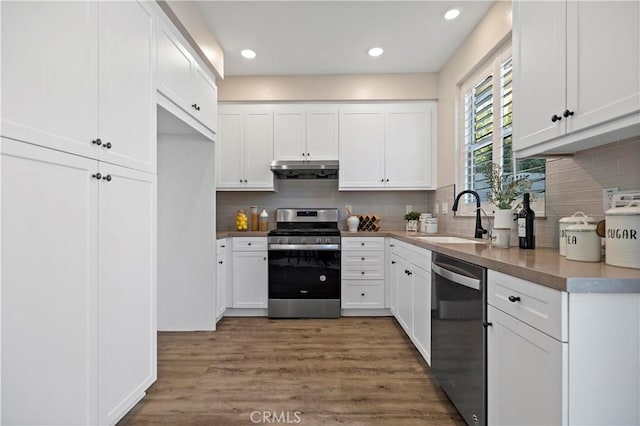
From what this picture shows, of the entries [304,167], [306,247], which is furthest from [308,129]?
[306,247]

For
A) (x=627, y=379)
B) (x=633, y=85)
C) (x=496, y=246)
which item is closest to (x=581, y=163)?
(x=496, y=246)

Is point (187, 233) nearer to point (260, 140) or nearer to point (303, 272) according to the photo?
point (303, 272)

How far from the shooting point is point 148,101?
179cm

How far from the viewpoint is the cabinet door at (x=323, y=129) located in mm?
3629

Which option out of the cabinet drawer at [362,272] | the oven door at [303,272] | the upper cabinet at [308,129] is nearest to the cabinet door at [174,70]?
the upper cabinet at [308,129]

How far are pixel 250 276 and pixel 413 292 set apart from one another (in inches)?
68.9

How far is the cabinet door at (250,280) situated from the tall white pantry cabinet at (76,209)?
1.55 metres

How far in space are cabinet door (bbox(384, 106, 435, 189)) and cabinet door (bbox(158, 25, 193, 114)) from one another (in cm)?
219

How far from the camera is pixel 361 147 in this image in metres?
3.63

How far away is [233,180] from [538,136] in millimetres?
2979

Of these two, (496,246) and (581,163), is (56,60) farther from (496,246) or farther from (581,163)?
(581,163)

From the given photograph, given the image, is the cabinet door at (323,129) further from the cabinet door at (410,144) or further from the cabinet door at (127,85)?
the cabinet door at (127,85)

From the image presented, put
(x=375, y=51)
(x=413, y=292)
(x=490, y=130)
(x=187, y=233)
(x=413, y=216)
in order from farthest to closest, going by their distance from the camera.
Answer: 1. (x=413, y=216)
2. (x=375, y=51)
3. (x=187, y=233)
4. (x=490, y=130)
5. (x=413, y=292)

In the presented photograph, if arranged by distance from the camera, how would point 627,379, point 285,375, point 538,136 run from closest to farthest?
point 627,379
point 538,136
point 285,375
